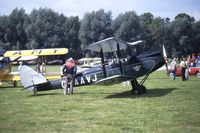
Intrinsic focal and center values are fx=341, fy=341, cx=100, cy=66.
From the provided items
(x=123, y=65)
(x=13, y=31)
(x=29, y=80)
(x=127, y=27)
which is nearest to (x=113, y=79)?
(x=123, y=65)

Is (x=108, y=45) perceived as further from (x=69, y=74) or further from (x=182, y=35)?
(x=182, y=35)

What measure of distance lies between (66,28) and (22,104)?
7710 cm

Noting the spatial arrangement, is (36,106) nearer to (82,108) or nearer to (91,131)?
(82,108)

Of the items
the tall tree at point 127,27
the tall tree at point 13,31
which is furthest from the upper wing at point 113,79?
the tall tree at point 13,31

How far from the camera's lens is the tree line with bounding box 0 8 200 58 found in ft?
269

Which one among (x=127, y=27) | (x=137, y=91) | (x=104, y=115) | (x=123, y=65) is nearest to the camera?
(x=104, y=115)

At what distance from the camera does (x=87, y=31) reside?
84750 mm

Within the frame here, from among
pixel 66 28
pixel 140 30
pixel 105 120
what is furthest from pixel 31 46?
pixel 105 120

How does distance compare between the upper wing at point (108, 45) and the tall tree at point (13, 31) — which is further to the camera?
the tall tree at point (13, 31)

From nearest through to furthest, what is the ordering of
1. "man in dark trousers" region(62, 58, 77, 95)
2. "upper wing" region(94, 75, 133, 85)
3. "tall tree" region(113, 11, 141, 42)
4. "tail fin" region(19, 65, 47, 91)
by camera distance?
"upper wing" region(94, 75, 133, 85)
"man in dark trousers" region(62, 58, 77, 95)
"tail fin" region(19, 65, 47, 91)
"tall tree" region(113, 11, 141, 42)

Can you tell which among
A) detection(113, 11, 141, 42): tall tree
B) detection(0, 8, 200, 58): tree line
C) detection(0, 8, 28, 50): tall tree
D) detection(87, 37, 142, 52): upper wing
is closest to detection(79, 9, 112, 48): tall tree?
detection(0, 8, 200, 58): tree line

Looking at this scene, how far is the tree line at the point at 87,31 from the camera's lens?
269 feet

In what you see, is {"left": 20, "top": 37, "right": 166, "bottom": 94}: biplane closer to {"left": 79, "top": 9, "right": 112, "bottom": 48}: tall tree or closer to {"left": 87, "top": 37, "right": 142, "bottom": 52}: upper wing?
{"left": 87, "top": 37, "right": 142, "bottom": 52}: upper wing

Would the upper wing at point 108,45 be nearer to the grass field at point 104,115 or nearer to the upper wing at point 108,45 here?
the upper wing at point 108,45
